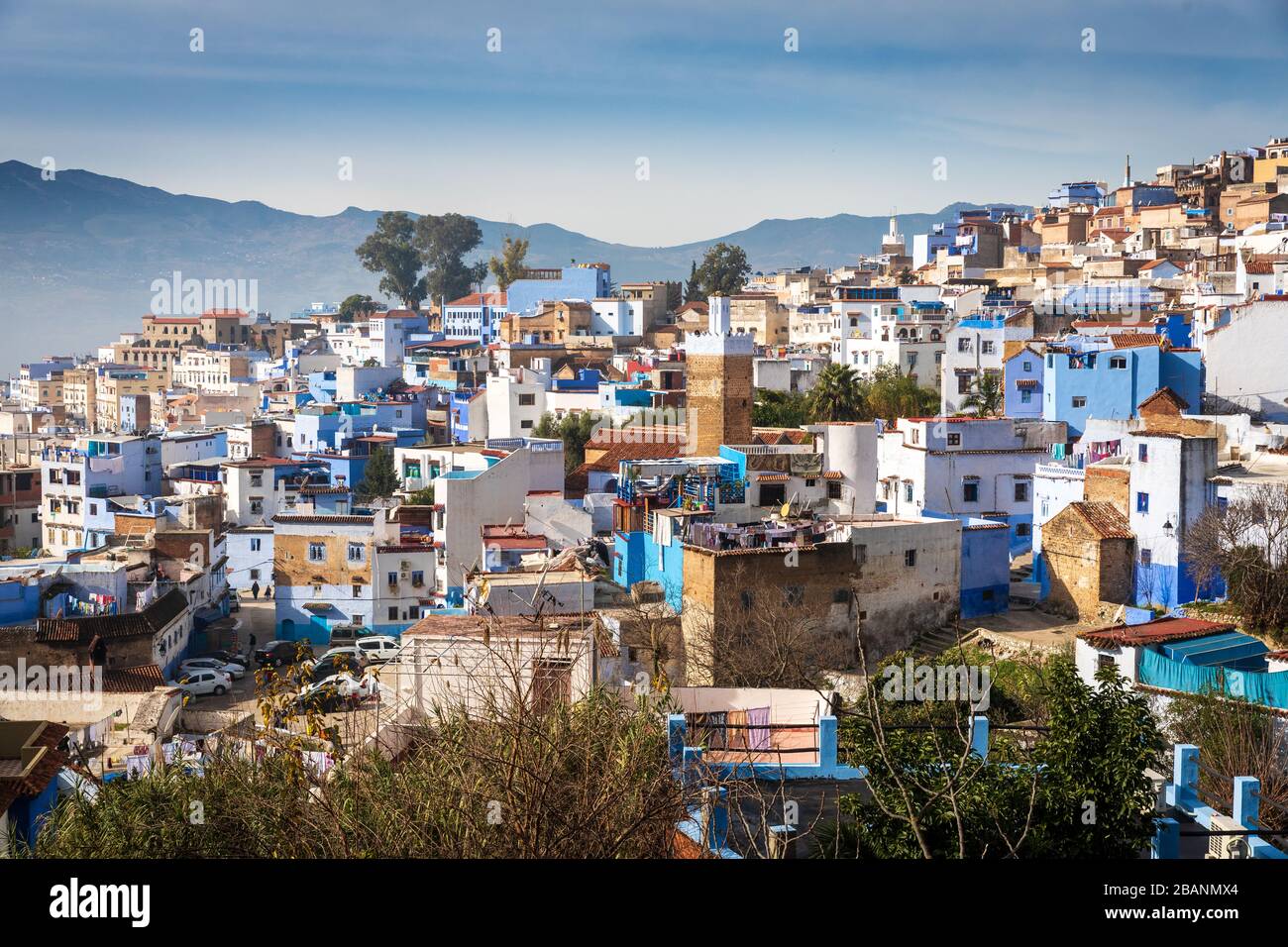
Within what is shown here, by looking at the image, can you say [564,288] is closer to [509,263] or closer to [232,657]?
[509,263]

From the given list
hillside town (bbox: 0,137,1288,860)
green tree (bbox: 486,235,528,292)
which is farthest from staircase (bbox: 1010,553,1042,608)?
green tree (bbox: 486,235,528,292)

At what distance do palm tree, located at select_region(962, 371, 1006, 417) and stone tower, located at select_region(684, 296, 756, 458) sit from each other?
2938mm

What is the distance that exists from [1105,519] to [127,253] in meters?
38.0

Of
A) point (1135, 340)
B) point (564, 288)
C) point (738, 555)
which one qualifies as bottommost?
point (738, 555)

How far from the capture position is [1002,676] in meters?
9.52

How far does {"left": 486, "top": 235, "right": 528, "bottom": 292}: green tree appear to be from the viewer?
38.8m

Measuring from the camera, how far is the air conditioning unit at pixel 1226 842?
3.36 meters

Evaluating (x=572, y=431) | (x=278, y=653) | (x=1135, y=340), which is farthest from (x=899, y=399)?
(x=278, y=653)

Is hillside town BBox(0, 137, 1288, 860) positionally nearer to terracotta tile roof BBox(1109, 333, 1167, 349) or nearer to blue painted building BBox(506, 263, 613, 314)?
terracotta tile roof BBox(1109, 333, 1167, 349)

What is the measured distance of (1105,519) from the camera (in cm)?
1138

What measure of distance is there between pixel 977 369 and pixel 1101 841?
53.9 ft

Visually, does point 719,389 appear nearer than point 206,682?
No

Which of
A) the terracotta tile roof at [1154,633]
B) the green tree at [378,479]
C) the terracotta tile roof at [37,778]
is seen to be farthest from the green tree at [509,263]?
the terracotta tile roof at [37,778]
